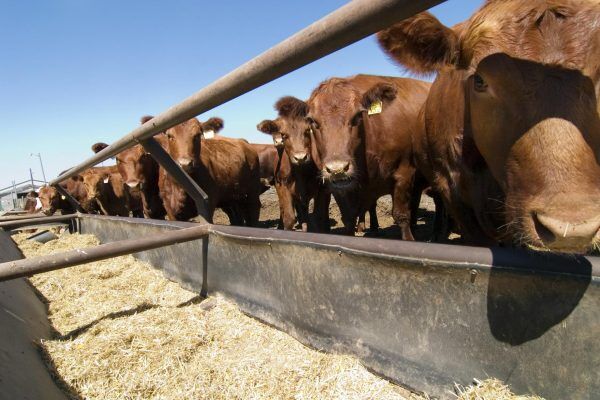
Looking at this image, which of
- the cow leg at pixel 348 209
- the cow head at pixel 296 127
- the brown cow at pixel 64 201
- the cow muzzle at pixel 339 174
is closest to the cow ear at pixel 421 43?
the cow muzzle at pixel 339 174

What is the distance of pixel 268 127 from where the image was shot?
23.1 feet

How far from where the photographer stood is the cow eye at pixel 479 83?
1.62 m

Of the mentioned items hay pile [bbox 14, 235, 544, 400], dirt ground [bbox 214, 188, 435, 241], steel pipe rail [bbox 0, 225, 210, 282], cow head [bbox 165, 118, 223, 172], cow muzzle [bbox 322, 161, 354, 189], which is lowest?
dirt ground [bbox 214, 188, 435, 241]

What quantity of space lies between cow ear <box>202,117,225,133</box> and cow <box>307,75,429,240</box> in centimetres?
285

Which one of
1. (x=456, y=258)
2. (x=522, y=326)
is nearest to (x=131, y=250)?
(x=456, y=258)

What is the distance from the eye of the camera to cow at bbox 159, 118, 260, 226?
5.94 metres

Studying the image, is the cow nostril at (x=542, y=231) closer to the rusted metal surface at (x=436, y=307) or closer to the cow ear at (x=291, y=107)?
the rusted metal surface at (x=436, y=307)

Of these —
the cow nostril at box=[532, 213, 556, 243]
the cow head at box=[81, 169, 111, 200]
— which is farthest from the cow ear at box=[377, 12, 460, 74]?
the cow head at box=[81, 169, 111, 200]

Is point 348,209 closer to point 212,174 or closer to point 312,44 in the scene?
point 212,174

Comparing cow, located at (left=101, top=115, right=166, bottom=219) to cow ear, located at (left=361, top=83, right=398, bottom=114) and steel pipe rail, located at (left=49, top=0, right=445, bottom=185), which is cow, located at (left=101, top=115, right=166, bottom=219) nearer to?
cow ear, located at (left=361, top=83, right=398, bottom=114)

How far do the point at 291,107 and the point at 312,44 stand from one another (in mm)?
3766

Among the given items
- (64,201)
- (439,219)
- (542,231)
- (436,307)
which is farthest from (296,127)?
(64,201)

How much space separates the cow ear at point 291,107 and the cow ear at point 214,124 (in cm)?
222

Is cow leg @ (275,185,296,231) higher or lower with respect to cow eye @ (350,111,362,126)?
lower
